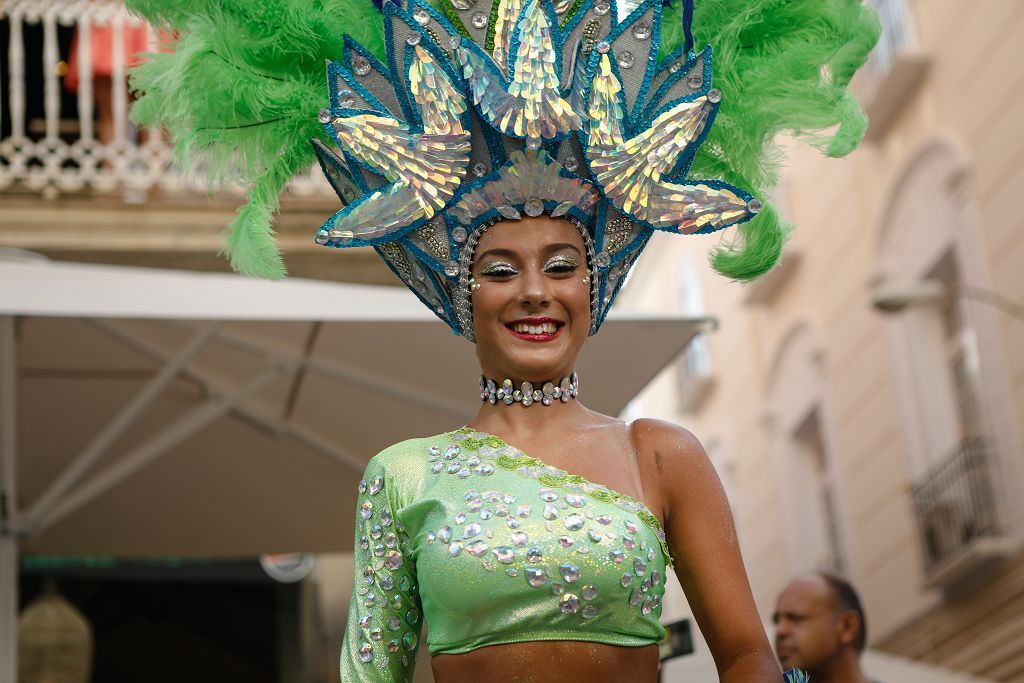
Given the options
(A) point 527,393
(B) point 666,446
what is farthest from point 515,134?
(B) point 666,446

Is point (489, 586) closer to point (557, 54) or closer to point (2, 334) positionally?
point (557, 54)

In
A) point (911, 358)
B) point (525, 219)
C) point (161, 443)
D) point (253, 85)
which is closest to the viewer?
point (525, 219)

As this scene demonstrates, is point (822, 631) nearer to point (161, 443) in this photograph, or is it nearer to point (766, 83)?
point (766, 83)

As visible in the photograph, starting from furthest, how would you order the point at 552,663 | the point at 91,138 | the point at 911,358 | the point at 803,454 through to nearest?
the point at 803,454
the point at 911,358
the point at 91,138
the point at 552,663

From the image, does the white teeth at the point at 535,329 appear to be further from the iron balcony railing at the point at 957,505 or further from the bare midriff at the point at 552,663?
the iron balcony railing at the point at 957,505

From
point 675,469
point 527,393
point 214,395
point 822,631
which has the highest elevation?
point 527,393

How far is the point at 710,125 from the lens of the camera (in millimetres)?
3143

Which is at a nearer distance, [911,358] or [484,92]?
[484,92]

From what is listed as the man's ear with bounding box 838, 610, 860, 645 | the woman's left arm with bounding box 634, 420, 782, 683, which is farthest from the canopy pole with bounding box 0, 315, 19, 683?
the woman's left arm with bounding box 634, 420, 782, 683

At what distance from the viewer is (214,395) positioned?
6.84 metres

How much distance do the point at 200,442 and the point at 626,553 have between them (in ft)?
15.7

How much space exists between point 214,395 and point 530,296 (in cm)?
401

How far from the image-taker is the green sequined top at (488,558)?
2852 millimetres

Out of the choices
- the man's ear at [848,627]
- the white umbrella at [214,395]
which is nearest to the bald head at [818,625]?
the man's ear at [848,627]
